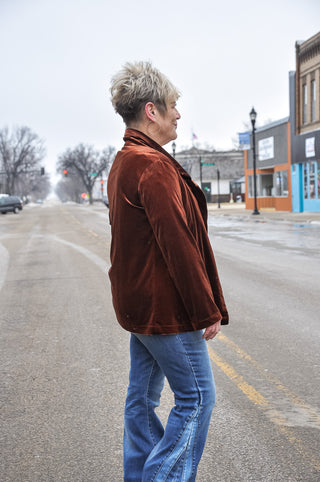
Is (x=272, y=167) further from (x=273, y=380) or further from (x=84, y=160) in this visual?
(x=84, y=160)

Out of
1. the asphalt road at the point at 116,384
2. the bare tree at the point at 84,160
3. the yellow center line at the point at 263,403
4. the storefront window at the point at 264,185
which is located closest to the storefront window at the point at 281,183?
the storefront window at the point at 264,185

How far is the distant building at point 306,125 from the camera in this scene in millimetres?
30266

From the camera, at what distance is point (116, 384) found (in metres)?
4.46

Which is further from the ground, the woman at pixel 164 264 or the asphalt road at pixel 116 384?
the woman at pixel 164 264

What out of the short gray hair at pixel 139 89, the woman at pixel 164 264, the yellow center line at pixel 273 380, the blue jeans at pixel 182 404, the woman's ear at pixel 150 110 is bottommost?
the yellow center line at pixel 273 380

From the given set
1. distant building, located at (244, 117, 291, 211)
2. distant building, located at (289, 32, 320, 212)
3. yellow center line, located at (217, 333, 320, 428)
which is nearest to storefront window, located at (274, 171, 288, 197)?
→ distant building, located at (244, 117, 291, 211)

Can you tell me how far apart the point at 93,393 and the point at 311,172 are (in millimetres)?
28915

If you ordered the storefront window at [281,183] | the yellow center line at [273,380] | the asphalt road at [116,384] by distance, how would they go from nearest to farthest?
the asphalt road at [116,384] < the yellow center line at [273,380] < the storefront window at [281,183]

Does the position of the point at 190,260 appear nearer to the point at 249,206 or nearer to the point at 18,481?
the point at 18,481

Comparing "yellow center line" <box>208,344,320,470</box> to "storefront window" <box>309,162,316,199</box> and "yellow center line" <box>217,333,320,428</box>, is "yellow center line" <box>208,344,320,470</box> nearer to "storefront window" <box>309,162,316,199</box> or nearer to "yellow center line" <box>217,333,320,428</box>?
"yellow center line" <box>217,333,320,428</box>

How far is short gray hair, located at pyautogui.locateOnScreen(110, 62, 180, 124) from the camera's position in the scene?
92.5 inches

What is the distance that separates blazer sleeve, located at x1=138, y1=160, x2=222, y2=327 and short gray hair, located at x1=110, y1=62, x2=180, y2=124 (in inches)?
13.9

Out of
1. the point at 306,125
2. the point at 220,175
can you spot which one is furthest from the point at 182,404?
the point at 220,175

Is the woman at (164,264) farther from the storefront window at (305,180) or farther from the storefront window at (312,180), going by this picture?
the storefront window at (305,180)
